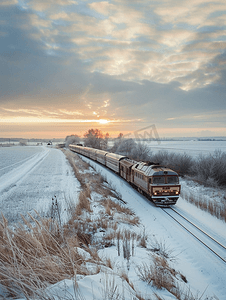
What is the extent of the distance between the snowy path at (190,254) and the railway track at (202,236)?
0.19 metres

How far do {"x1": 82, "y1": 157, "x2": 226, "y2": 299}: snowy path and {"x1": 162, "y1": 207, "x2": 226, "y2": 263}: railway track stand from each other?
0.19m

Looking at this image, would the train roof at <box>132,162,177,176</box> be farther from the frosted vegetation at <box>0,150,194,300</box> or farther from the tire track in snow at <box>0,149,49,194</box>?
the tire track in snow at <box>0,149,49,194</box>

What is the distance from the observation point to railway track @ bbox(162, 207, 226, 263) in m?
7.18

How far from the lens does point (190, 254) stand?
710 cm

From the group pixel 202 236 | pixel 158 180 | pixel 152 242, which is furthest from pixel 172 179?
pixel 152 242

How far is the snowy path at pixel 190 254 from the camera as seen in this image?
5.49 metres

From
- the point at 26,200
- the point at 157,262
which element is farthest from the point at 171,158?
the point at 157,262

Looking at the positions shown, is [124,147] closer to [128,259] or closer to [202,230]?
[202,230]

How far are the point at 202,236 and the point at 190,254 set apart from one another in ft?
5.71

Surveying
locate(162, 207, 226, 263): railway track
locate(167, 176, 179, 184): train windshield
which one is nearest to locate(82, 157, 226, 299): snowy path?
locate(162, 207, 226, 263): railway track

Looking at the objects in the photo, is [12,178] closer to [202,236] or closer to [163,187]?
[163,187]

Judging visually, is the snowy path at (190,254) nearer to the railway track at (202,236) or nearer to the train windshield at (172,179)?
the railway track at (202,236)

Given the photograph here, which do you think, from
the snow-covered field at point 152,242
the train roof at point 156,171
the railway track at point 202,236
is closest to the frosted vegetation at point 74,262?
the snow-covered field at point 152,242

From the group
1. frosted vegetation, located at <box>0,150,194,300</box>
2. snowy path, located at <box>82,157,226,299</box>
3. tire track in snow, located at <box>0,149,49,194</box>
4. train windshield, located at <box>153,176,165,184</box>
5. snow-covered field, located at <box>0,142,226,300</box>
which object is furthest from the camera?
tire track in snow, located at <box>0,149,49,194</box>
